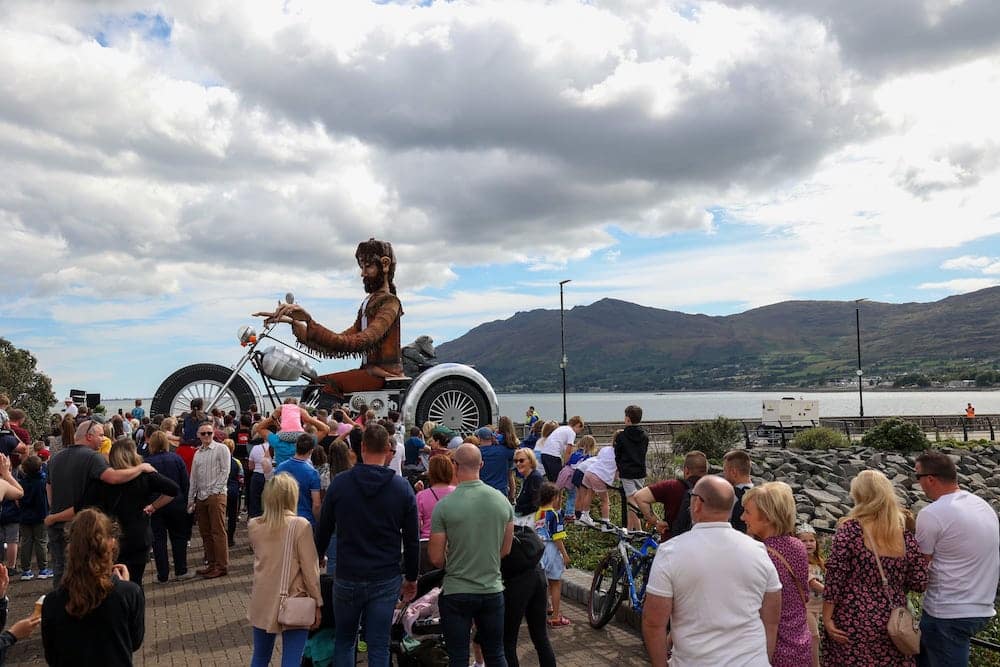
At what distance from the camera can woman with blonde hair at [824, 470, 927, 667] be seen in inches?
185

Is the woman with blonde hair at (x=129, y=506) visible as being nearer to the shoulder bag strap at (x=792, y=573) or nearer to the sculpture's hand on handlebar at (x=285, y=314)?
the shoulder bag strap at (x=792, y=573)

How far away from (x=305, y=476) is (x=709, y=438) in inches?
754

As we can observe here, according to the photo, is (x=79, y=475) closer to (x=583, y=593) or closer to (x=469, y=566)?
(x=469, y=566)

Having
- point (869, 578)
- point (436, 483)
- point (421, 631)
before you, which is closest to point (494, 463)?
point (436, 483)

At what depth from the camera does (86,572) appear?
382 cm

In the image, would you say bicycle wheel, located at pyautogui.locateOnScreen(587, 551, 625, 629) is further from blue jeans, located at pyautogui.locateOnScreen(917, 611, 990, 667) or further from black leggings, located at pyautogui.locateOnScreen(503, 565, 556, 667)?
blue jeans, located at pyautogui.locateOnScreen(917, 611, 990, 667)

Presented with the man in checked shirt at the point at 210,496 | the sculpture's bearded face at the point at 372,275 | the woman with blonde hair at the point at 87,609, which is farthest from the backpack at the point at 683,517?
the sculpture's bearded face at the point at 372,275

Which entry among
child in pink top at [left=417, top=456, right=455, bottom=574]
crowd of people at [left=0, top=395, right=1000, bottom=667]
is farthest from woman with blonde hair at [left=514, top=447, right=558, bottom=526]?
child in pink top at [left=417, top=456, right=455, bottom=574]

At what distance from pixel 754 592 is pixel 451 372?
16.3 meters

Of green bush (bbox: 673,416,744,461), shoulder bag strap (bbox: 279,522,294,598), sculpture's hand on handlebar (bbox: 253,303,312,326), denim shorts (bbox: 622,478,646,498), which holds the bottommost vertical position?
green bush (bbox: 673,416,744,461)

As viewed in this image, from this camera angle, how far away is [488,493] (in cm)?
530

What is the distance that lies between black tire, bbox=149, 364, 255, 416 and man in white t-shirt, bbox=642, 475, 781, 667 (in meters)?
17.3

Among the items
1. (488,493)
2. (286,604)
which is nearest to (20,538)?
(286,604)

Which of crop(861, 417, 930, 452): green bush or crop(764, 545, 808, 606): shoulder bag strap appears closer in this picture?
crop(764, 545, 808, 606): shoulder bag strap
